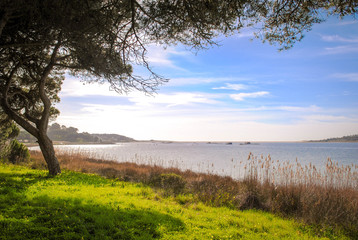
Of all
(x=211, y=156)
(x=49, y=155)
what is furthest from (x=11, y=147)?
(x=211, y=156)

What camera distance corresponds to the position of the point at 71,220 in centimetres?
473

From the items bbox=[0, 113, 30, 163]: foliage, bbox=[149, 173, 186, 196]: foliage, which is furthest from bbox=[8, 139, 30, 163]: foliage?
bbox=[149, 173, 186, 196]: foliage

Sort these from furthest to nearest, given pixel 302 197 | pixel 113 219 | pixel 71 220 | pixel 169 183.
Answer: pixel 169 183 < pixel 302 197 < pixel 113 219 < pixel 71 220

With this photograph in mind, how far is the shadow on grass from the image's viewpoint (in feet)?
13.8

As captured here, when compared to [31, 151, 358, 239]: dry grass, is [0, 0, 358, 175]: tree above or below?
above

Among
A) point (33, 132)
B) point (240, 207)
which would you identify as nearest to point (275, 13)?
point (240, 207)

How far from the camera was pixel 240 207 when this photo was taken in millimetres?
7980

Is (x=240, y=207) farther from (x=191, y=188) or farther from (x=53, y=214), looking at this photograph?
(x=53, y=214)

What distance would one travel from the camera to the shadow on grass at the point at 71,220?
13.8ft

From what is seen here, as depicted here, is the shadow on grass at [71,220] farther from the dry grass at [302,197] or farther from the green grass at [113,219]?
the dry grass at [302,197]

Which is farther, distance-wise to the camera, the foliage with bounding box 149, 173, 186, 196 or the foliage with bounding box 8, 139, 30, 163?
the foliage with bounding box 8, 139, 30, 163

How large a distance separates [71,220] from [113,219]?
0.89 metres

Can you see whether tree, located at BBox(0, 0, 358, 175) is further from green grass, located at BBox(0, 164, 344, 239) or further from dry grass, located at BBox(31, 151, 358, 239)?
dry grass, located at BBox(31, 151, 358, 239)

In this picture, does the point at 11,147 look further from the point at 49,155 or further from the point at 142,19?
the point at 142,19
